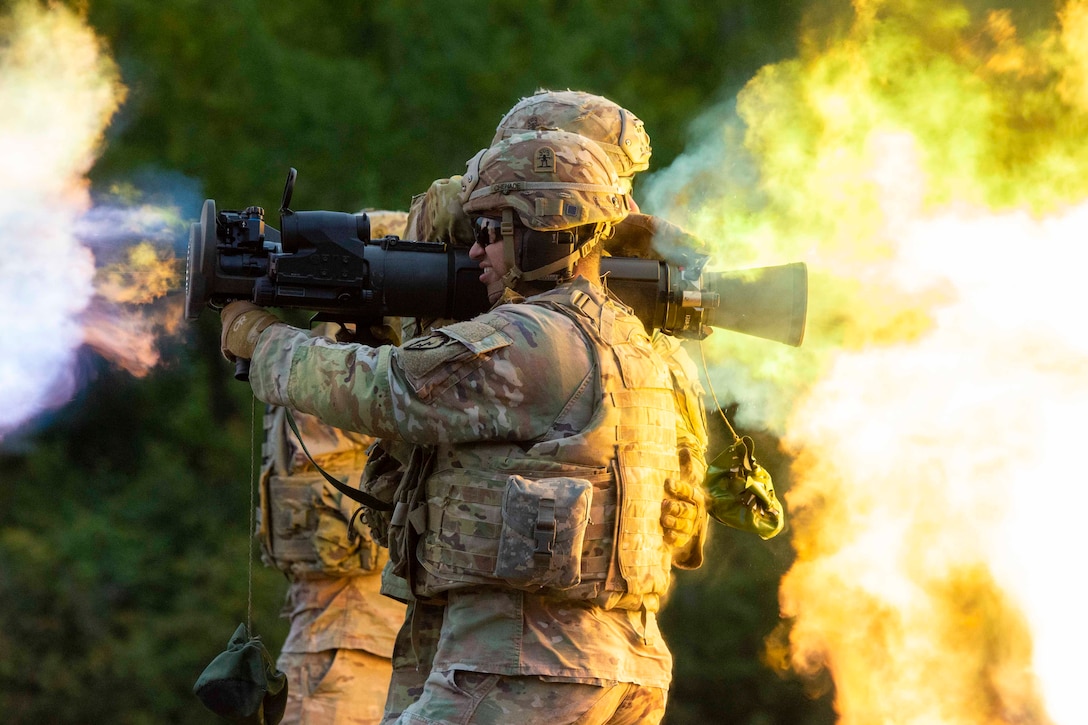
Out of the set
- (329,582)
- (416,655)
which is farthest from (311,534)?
(416,655)

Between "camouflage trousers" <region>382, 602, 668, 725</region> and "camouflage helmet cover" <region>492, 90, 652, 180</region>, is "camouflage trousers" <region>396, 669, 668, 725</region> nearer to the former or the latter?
"camouflage trousers" <region>382, 602, 668, 725</region>

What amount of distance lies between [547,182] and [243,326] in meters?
0.94

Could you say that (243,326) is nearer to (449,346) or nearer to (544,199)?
(449,346)

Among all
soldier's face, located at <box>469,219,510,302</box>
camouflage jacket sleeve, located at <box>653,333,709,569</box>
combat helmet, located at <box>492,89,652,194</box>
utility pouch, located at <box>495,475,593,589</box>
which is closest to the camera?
utility pouch, located at <box>495,475,593,589</box>

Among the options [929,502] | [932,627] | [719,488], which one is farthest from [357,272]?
[932,627]

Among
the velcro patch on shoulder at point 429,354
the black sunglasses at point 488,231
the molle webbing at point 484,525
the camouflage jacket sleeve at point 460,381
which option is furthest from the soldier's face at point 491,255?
the molle webbing at point 484,525

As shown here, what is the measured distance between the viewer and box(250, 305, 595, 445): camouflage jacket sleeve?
406cm

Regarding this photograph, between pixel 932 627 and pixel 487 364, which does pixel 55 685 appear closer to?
pixel 932 627

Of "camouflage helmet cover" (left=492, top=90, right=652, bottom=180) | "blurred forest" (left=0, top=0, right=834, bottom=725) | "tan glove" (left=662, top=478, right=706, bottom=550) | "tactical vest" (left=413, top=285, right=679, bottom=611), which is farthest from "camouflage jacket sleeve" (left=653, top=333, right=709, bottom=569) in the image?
"blurred forest" (left=0, top=0, right=834, bottom=725)

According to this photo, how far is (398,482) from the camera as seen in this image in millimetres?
4734

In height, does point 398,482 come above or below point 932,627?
above

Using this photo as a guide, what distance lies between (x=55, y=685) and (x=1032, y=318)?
308 inches

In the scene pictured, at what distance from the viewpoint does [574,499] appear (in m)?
4.05

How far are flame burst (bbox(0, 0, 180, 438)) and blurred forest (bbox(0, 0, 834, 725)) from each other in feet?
17.1
